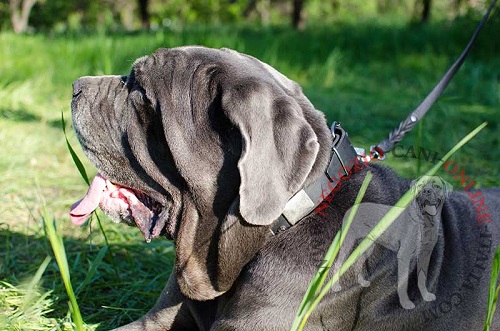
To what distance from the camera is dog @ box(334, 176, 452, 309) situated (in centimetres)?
230

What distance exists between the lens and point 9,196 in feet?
13.9

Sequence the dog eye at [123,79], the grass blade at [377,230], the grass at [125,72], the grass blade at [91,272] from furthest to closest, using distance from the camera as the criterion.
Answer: the grass at [125,72] → the grass blade at [91,272] → the dog eye at [123,79] → the grass blade at [377,230]

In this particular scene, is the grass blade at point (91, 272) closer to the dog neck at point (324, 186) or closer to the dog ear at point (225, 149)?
the dog ear at point (225, 149)

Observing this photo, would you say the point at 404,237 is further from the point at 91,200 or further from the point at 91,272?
the point at 91,272

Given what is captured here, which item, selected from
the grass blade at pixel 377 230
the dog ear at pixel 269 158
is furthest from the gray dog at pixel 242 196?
the grass blade at pixel 377 230

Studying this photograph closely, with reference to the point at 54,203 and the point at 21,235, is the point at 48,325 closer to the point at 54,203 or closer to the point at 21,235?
the point at 21,235

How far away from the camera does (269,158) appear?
2168 millimetres

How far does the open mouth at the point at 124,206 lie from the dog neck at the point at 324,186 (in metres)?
0.56

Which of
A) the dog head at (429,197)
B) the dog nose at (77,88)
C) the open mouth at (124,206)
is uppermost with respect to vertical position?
the dog nose at (77,88)

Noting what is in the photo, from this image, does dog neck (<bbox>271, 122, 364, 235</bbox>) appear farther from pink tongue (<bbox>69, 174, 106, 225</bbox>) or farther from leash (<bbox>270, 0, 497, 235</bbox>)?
pink tongue (<bbox>69, 174, 106, 225</bbox>)

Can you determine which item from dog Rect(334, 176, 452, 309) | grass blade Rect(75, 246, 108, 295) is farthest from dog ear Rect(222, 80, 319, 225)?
grass blade Rect(75, 246, 108, 295)

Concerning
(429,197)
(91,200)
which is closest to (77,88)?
(91,200)

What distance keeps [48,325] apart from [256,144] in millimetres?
1320

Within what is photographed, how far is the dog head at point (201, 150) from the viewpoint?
7.13 feet
